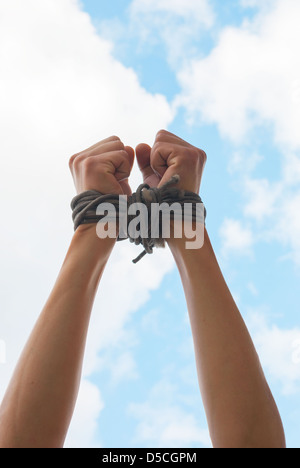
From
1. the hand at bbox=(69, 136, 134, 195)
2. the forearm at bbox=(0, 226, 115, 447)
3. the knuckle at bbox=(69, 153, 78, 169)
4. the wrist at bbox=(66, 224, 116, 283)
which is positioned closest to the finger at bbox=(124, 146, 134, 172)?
the hand at bbox=(69, 136, 134, 195)

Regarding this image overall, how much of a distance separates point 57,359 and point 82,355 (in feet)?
0.24

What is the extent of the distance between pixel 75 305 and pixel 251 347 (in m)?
0.37

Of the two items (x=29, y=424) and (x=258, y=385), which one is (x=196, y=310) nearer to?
(x=258, y=385)

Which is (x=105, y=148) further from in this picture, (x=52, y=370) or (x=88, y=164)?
(x=52, y=370)

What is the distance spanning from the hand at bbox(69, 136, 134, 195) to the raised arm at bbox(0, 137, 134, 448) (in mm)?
163

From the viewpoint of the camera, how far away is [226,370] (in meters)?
0.86

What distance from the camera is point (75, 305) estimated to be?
0.97 meters

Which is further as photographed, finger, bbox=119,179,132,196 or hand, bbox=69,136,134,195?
finger, bbox=119,179,132,196

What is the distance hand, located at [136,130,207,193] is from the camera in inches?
52.6

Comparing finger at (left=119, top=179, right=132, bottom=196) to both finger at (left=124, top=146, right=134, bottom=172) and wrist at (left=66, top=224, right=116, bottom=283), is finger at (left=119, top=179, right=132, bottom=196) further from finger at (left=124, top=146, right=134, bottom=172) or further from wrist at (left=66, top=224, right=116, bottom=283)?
wrist at (left=66, top=224, right=116, bottom=283)

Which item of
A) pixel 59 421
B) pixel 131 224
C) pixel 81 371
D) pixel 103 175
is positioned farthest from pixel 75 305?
pixel 103 175
